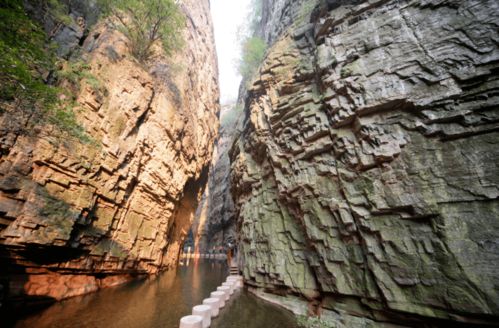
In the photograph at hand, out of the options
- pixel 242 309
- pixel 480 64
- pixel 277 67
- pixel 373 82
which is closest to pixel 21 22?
pixel 277 67

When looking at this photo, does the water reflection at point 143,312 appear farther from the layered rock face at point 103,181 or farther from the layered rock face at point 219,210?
the layered rock face at point 219,210

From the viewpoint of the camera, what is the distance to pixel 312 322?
6973 millimetres

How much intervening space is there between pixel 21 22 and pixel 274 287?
44.0ft

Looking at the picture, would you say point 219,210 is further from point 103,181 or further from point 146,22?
point 146,22

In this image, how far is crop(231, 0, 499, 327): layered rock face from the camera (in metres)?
5.09

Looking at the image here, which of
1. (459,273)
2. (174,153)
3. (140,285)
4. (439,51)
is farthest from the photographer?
(174,153)

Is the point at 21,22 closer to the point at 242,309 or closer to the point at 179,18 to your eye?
the point at 179,18

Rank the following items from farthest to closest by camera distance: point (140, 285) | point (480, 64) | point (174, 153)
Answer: point (174, 153), point (140, 285), point (480, 64)

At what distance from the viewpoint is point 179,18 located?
14.4 metres

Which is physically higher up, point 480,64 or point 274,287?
point 480,64

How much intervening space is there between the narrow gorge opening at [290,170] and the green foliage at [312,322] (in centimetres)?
9

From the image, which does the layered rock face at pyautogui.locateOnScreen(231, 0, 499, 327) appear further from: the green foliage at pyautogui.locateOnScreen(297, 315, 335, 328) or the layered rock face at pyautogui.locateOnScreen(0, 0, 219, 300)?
the layered rock face at pyautogui.locateOnScreen(0, 0, 219, 300)

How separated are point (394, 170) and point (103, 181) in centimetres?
1241

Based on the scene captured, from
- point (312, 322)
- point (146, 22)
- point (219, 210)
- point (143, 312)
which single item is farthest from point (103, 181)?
point (219, 210)
